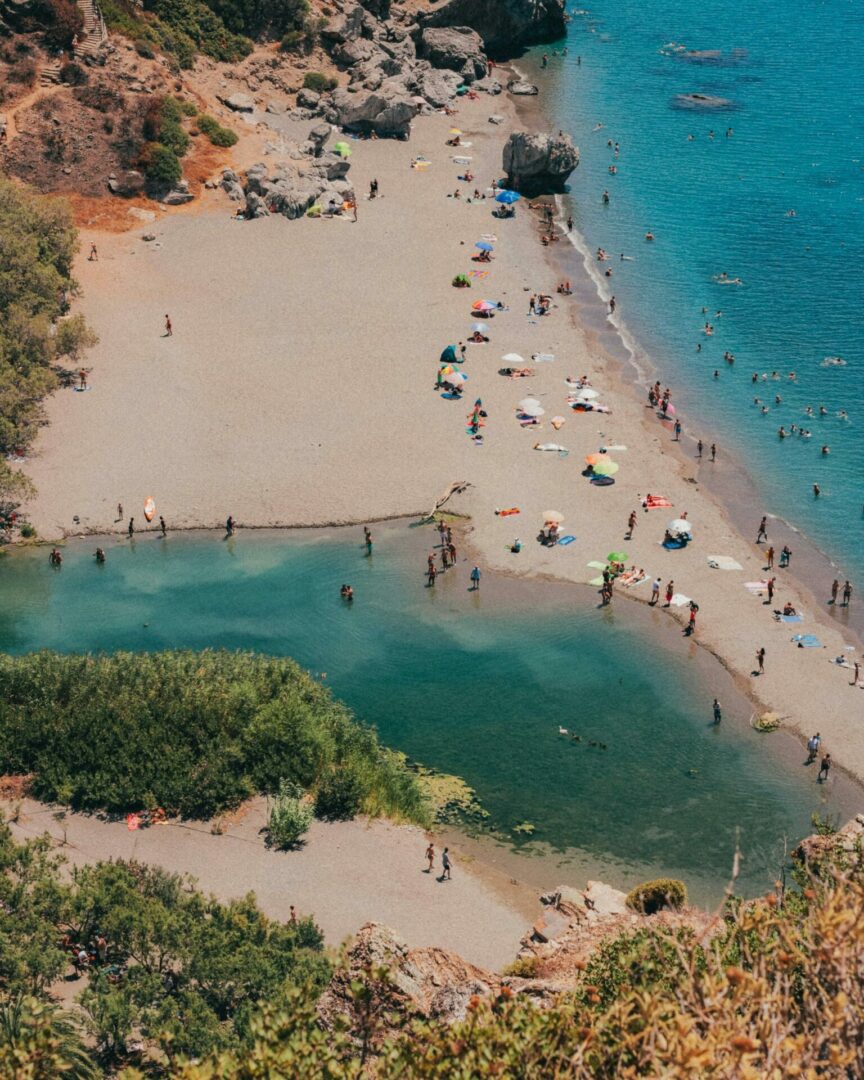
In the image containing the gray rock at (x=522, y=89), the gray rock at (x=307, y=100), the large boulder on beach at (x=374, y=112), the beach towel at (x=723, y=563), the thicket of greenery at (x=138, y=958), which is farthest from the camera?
the gray rock at (x=522, y=89)

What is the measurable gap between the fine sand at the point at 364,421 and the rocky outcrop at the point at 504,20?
41475 millimetres

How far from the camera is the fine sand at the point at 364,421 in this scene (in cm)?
5944

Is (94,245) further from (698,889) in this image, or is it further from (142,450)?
(698,889)

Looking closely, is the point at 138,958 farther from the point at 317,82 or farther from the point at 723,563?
the point at 317,82

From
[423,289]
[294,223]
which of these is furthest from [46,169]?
[423,289]

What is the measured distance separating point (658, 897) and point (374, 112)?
81.2 metres

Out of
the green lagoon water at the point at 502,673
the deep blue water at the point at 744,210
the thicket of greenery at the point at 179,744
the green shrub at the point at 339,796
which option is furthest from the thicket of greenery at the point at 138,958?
the deep blue water at the point at 744,210

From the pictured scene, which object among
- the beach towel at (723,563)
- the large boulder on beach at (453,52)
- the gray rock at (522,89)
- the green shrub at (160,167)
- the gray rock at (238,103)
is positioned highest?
the large boulder on beach at (453,52)

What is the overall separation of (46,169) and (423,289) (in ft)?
88.2

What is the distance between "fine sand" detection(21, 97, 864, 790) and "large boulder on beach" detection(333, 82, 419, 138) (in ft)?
60.1

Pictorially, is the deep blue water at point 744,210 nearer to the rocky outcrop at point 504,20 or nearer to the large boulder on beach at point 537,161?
the rocky outcrop at point 504,20

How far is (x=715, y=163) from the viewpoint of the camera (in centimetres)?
10938

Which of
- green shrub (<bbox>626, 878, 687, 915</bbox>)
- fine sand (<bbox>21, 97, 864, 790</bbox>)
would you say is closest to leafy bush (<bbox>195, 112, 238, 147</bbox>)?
fine sand (<bbox>21, 97, 864, 790</bbox>)

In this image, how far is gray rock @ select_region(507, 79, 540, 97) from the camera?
120 metres
